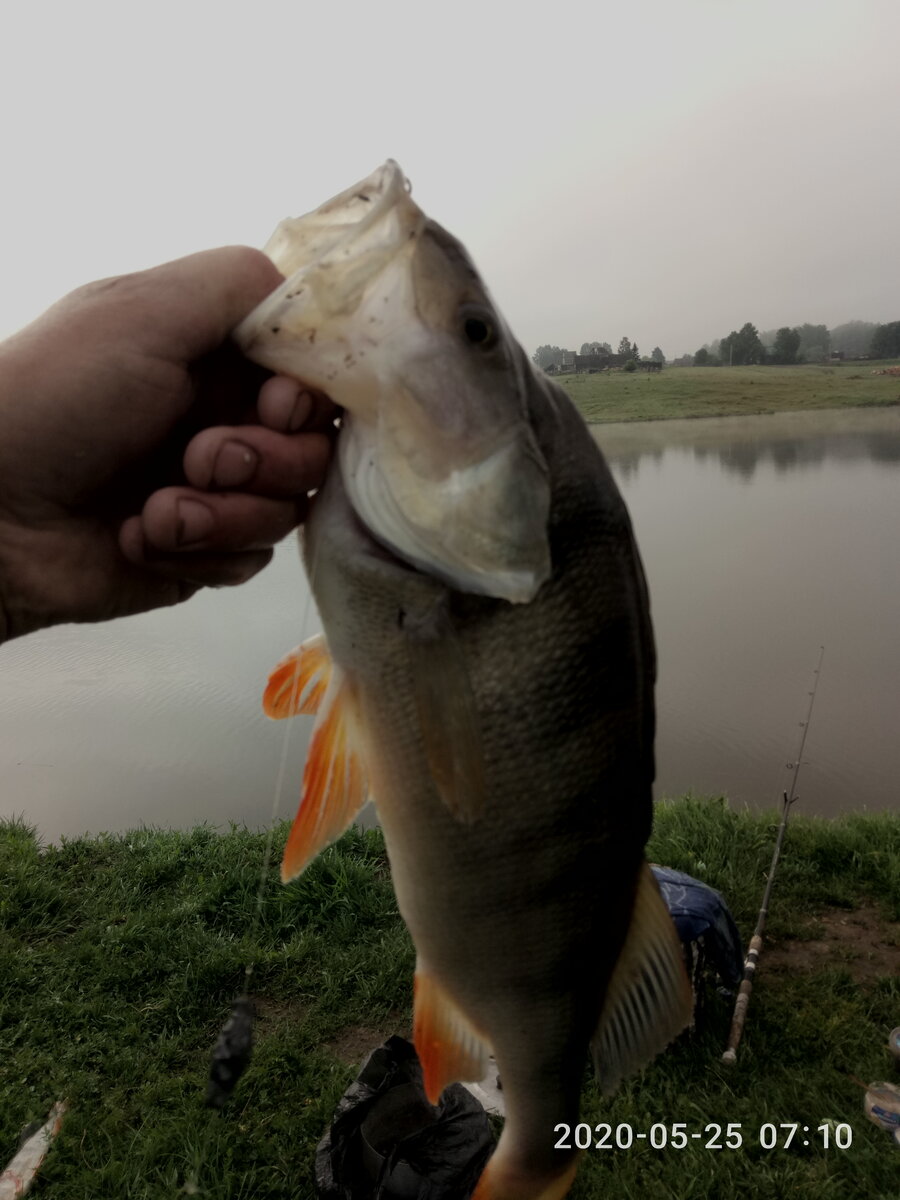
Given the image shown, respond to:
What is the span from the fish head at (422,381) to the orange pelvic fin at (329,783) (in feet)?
1.04

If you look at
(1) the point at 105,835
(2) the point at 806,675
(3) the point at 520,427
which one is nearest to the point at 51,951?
(1) the point at 105,835

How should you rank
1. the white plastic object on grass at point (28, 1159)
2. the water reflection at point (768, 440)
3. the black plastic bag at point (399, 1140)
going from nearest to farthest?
the black plastic bag at point (399, 1140)
the white plastic object on grass at point (28, 1159)
the water reflection at point (768, 440)

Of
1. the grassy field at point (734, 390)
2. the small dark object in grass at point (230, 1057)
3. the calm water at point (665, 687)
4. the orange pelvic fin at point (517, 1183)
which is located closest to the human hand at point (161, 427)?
the small dark object in grass at point (230, 1057)

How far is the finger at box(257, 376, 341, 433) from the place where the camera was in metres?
1.38

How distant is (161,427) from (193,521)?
0.24 metres

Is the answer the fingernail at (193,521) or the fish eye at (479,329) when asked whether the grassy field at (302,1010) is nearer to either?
the fingernail at (193,521)

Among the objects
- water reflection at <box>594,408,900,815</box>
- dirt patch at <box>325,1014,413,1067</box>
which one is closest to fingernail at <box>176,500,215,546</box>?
dirt patch at <box>325,1014,413,1067</box>

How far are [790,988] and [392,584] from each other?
11.3 ft

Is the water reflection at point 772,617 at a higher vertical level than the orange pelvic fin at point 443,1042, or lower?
lower

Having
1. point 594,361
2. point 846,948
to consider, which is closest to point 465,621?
point 846,948

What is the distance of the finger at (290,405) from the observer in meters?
1.38

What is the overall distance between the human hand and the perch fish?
5.1 inches

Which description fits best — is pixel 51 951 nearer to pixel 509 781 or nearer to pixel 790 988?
pixel 790 988

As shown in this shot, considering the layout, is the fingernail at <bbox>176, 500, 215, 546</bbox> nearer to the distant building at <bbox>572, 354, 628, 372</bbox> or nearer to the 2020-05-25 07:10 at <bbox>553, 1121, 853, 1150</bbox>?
the 2020-05-25 07:10 at <bbox>553, 1121, 853, 1150</bbox>
